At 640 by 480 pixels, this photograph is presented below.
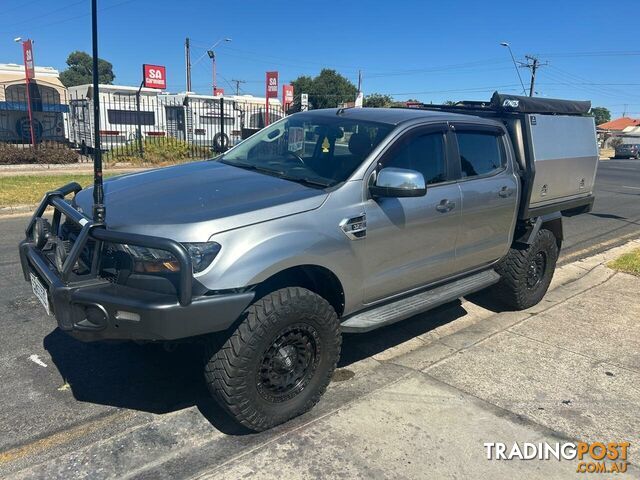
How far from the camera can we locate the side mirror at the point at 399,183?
3.32m

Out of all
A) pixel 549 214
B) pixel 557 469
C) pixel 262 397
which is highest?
pixel 549 214

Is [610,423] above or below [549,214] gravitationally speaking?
below

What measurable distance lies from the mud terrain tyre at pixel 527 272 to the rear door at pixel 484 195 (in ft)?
0.89

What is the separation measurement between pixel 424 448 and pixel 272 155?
2337 millimetres

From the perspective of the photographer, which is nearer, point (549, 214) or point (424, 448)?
point (424, 448)

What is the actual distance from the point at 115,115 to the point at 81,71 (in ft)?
342

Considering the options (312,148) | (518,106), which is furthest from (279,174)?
(518,106)

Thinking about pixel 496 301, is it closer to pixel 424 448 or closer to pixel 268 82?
pixel 424 448

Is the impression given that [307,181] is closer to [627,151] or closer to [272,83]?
Result: [272,83]

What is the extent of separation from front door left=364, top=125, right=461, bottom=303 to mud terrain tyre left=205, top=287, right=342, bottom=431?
20.8 inches

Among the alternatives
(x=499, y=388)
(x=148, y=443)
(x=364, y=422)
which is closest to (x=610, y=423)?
(x=499, y=388)

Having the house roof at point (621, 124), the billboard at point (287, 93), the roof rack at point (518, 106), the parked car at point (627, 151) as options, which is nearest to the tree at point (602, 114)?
the house roof at point (621, 124)

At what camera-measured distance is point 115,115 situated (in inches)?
893

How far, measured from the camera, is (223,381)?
2.85 m
